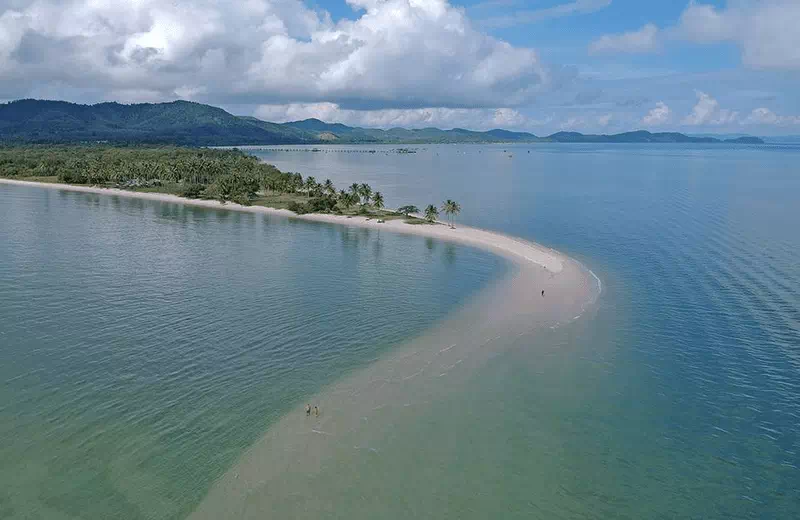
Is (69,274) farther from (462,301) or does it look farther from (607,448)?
(607,448)

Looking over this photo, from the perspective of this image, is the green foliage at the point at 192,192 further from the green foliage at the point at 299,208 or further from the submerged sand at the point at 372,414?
the submerged sand at the point at 372,414

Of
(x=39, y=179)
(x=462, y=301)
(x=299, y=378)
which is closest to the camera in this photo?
(x=299, y=378)

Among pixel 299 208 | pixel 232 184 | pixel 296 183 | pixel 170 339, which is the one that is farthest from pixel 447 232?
pixel 232 184

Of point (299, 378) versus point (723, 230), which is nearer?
point (299, 378)

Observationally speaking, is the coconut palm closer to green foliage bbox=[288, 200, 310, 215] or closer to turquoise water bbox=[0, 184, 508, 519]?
green foliage bbox=[288, 200, 310, 215]

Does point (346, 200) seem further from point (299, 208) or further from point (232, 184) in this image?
point (232, 184)

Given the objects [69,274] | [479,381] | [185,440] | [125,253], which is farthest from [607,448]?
[125,253]

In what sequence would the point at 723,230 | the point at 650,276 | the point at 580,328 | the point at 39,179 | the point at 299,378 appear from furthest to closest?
1. the point at 39,179
2. the point at 723,230
3. the point at 650,276
4. the point at 580,328
5. the point at 299,378
